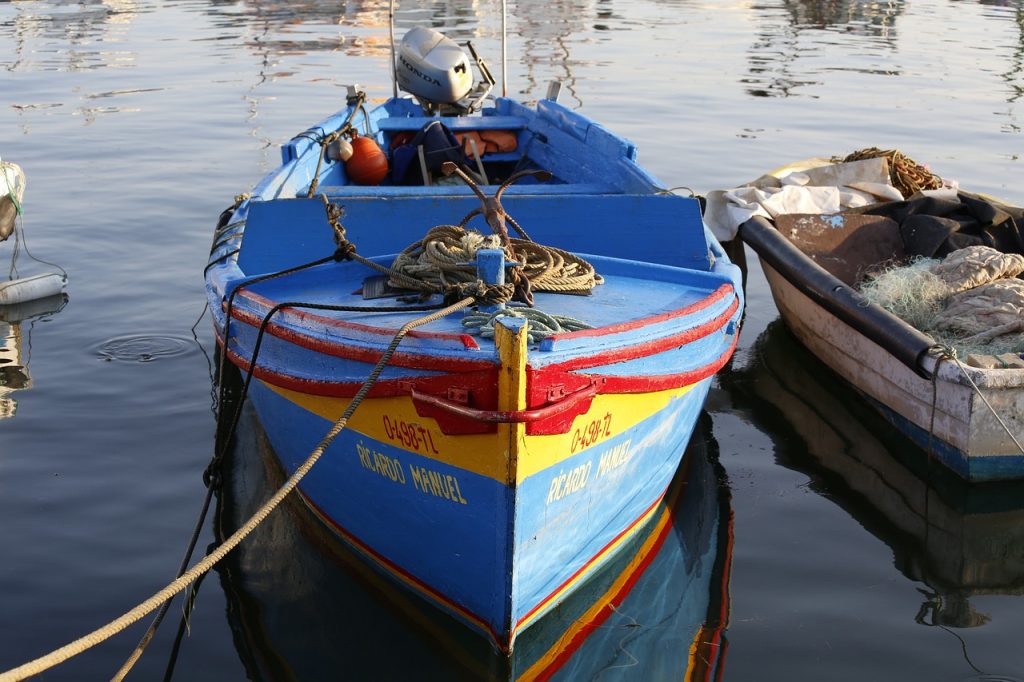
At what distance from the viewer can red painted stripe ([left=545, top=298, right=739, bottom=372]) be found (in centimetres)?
375

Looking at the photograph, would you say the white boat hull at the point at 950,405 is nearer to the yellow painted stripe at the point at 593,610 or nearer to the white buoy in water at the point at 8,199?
the yellow painted stripe at the point at 593,610

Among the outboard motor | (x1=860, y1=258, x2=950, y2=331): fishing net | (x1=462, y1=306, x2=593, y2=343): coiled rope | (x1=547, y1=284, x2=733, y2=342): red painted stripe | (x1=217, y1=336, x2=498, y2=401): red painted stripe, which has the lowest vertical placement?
(x1=860, y1=258, x2=950, y2=331): fishing net

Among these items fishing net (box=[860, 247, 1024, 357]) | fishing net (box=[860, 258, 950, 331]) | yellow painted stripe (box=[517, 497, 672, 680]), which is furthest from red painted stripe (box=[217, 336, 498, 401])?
fishing net (box=[860, 258, 950, 331])

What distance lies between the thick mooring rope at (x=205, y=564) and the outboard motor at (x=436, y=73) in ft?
21.0

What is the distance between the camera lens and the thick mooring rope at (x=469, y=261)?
4.34 metres

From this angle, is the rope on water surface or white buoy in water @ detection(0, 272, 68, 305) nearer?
the rope on water surface

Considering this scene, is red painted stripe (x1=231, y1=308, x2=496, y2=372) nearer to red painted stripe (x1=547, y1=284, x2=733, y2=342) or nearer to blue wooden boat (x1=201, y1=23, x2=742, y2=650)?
blue wooden boat (x1=201, y1=23, x2=742, y2=650)

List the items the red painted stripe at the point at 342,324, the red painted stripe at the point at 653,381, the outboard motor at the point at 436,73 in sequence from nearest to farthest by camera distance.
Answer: the red painted stripe at the point at 342,324 → the red painted stripe at the point at 653,381 → the outboard motor at the point at 436,73

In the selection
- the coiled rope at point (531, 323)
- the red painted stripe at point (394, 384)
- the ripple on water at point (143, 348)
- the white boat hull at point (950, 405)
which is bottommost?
the ripple on water at point (143, 348)

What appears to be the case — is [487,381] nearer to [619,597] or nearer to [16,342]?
[619,597]

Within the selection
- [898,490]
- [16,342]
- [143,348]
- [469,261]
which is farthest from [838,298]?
[16,342]

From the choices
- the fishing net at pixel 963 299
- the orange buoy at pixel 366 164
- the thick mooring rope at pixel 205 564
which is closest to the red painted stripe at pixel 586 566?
the thick mooring rope at pixel 205 564

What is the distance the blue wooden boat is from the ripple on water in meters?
1.69

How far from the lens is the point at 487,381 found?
3.61 metres
